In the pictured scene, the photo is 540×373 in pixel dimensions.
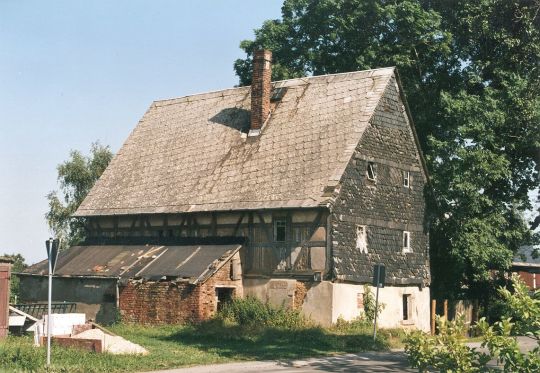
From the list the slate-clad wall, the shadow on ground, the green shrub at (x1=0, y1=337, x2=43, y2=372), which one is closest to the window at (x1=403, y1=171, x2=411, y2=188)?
the slate-clad wall

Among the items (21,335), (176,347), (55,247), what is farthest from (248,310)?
(55,247)

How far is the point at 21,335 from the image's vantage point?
24.3 meters

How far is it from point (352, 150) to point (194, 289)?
A: 790cm

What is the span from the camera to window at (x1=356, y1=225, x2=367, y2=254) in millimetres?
31359

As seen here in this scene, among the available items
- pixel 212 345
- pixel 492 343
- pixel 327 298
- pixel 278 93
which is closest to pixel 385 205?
pixel 327 298

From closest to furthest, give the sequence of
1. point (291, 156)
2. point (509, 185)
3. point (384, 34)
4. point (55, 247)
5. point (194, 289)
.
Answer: point (55, 247)
point (194, 289)
point (291, 156)
point (509, 185)
point (384, 34)

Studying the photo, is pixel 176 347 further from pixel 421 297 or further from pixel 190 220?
pixel 421 297

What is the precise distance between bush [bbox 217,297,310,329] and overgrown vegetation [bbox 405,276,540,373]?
15298 millimetres

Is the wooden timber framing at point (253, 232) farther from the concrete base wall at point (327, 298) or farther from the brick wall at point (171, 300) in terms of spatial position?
the brick wall at point (171, 300)

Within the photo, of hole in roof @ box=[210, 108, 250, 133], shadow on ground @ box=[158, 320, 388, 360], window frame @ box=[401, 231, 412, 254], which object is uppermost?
hole in roof @ box=[210, 108, 250, 133]

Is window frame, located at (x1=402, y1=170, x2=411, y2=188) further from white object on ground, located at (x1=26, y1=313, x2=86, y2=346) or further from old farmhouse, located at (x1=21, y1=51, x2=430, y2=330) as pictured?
white object on ground, located at (x1=26, y1=313, x2=86, y2=346)

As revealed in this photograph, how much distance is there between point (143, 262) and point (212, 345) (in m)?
9.15

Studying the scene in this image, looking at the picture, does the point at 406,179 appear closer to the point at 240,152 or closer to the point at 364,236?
the point at 364,236

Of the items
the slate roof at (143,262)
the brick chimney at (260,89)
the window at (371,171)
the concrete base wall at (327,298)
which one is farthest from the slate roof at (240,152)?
the concrete base wall at (327,298)
